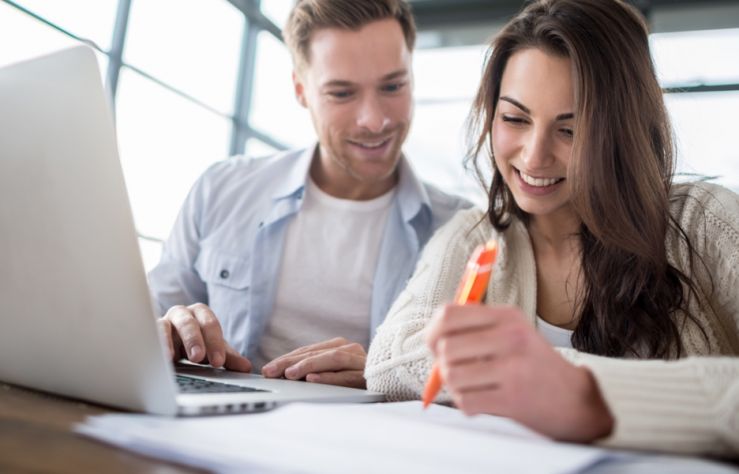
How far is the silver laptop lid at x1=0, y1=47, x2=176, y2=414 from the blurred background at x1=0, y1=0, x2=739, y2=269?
228 cm

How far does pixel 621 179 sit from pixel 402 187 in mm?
865

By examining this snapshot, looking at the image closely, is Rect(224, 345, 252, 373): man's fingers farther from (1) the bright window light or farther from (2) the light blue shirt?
(1) the bright window light

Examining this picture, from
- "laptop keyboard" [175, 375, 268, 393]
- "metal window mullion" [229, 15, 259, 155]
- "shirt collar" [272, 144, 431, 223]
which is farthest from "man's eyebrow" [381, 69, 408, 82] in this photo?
"metal window mullion" [229, 15, 259, 155]

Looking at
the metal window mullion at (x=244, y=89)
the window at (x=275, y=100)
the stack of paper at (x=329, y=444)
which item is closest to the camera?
the stack of paper at (x=329, y=444)

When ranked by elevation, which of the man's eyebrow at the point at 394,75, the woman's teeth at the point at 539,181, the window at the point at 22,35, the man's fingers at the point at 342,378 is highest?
the window at the point at 22,35

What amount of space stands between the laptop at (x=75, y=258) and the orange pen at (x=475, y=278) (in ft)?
0.61

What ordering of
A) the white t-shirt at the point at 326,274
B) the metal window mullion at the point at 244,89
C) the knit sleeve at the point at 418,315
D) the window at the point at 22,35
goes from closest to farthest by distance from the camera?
the knit sleeve at the point at 418,315 < the white t-shirt at the point at 326,274 < the window at the point at 22,35 < the metal window mullion at the point at 244,89

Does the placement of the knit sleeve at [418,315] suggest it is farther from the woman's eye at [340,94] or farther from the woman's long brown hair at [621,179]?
Answer: the woman's eye at [340,94]

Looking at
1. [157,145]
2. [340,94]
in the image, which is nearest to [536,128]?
[340,94]

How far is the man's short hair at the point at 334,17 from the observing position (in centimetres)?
197

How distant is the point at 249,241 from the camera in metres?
1.89

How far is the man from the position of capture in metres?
1.80

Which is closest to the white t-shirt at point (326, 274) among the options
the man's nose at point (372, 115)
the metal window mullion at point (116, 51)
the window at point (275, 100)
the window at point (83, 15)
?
the man's nose at point (372, 115)

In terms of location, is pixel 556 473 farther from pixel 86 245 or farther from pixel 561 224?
pixel 561 224
